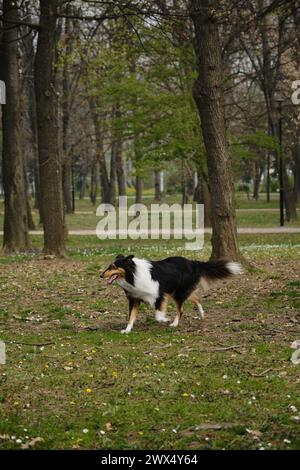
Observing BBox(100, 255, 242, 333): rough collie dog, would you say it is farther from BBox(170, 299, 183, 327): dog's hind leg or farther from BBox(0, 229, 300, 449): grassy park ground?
BBox(0, 229, 300, 449): grassy park ground

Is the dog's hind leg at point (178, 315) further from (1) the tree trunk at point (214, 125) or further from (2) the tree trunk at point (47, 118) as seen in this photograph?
(2) the tree trunk at point (47, 118)

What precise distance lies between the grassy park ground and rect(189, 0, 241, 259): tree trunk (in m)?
1.23

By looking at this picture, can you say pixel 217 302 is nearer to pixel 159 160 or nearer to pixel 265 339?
pixel 265 339

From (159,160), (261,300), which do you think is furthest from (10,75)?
(261,300)

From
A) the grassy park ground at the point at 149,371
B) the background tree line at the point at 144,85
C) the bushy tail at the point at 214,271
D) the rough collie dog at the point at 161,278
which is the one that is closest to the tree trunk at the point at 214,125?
the background tree line at the point at 144,85

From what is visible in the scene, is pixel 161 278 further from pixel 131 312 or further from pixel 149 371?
pixel 149 371

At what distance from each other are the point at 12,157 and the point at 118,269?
1333 cm

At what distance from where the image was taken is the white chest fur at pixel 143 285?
33.5ft

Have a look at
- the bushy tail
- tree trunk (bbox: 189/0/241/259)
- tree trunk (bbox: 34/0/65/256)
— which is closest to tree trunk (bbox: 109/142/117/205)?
tree trunk (bbox: 34/0/65/256)

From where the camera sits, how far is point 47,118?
19.8 metres

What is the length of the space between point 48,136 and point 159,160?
9185 millimetres

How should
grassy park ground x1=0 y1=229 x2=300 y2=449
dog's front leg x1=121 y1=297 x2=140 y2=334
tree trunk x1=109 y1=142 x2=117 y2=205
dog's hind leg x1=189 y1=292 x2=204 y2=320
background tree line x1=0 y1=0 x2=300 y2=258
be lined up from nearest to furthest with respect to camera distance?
grassy park ground x1=0 y1=229 x2=300 y2=449 < dog's front leg x1=121 y1=297 x2=140 y2=334 < dog's hind leg x1=189 y1=292 x2=204 y2=320 < background tree line x1=0 y1=0 x2=300 y2=258 < tree trunk x1=109 y1=142 x2=117 y2=205

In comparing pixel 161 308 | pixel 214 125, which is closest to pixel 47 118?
pixel 214 125

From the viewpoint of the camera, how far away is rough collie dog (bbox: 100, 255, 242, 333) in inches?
401
